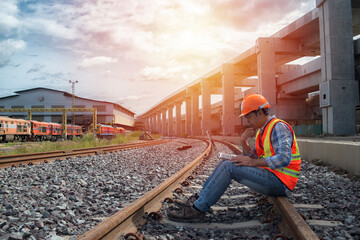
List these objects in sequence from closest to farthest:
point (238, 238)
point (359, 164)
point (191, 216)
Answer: point (238, 238), point (191, 216), point (359, 164)

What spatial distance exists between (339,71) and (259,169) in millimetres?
22278

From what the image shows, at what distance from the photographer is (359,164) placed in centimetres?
604

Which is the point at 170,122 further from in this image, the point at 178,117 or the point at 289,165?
the point at 289,165

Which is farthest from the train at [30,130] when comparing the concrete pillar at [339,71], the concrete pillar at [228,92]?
the concrete pillar at [339,71]

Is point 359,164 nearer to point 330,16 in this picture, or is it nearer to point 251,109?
point 251,109

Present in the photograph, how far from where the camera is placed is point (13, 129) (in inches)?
1088

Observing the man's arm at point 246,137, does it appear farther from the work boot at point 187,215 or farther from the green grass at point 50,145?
the green grass at point 50,145

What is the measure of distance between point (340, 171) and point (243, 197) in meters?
3.61

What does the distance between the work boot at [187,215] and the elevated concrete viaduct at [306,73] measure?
21733 millimetres

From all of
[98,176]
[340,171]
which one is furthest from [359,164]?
[98,176]

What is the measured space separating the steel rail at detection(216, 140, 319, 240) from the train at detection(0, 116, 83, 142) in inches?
891

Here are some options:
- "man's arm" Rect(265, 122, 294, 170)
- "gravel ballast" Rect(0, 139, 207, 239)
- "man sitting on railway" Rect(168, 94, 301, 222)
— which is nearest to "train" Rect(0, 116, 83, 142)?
"gravel ballast" Rect(0, 139, 207, 239)

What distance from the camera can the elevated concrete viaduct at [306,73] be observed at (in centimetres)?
2175

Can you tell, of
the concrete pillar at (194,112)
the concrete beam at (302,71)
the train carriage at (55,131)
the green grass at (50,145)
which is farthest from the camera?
the concrete pillar at (194,112)
